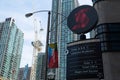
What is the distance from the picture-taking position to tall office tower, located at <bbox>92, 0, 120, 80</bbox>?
159ft

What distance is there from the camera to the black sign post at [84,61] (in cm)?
3825

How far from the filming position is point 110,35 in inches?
2053

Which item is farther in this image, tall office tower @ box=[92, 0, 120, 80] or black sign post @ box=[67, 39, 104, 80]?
tall office tower @ box=[92, 0, 120, 80]

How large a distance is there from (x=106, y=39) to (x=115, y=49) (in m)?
3.91

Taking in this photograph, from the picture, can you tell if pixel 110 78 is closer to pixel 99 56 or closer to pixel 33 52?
pixel 99 56

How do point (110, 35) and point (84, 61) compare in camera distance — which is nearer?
point (84, 61)

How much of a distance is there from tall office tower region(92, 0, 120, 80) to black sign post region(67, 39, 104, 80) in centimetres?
907

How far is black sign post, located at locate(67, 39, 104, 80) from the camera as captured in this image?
1506 inches

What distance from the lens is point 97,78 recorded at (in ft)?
139

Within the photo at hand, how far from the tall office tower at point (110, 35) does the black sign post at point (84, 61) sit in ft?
29.8

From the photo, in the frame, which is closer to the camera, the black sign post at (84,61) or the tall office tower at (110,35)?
the black sign post at (84,61)

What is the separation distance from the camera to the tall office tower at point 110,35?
48.5 m

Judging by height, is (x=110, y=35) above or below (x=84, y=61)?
above

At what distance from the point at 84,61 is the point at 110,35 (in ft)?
53.2
